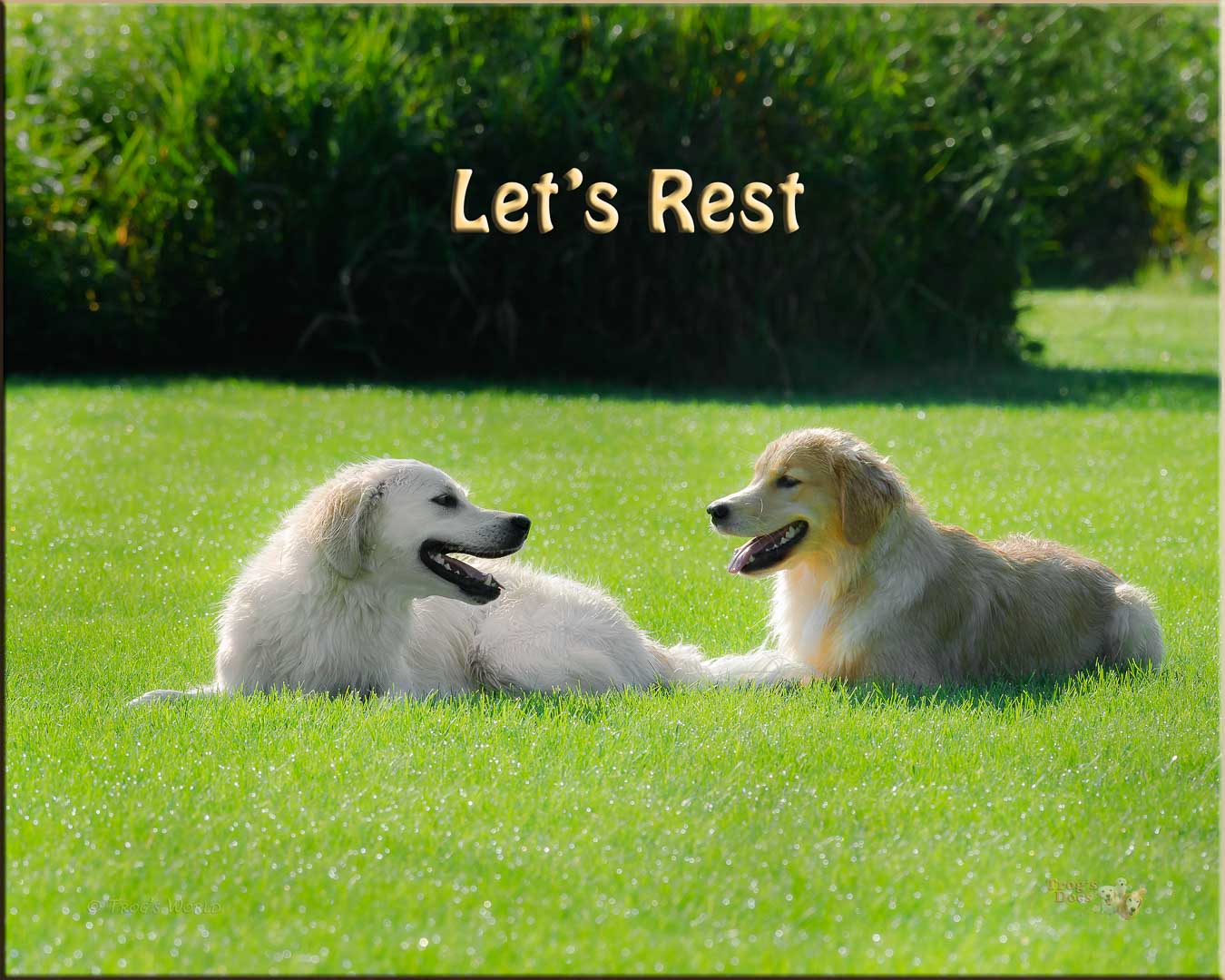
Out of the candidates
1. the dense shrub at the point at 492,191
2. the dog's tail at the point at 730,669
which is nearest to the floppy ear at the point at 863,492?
the dog's tail at the point at 730,669

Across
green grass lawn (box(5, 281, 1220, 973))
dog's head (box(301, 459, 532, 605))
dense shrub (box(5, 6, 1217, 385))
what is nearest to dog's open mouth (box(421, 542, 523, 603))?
dog's head (box(301, 459, 532, 605))

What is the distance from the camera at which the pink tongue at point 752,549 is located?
6516mm

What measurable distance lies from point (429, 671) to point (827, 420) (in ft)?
24.1

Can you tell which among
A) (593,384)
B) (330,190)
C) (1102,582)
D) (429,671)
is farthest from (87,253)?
(1102,582)

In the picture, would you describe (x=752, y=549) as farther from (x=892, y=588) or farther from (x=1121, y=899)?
(x=1121, y=899)

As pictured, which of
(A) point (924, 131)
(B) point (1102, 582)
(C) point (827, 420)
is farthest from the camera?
(A) point (924, 131)

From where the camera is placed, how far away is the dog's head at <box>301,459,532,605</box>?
610 cm

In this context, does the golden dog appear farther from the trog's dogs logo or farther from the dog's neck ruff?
the trog's dogs logo

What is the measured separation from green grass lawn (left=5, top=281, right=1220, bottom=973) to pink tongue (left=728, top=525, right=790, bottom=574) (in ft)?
1.76

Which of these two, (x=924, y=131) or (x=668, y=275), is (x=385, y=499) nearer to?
(x=668, y=275)

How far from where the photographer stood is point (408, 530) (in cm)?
611

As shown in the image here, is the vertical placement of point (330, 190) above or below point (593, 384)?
above

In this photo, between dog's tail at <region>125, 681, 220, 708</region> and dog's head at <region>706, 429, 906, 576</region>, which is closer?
dog's tail at <region>125, 681, 220, 708</region>

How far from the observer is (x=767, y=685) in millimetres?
6527
